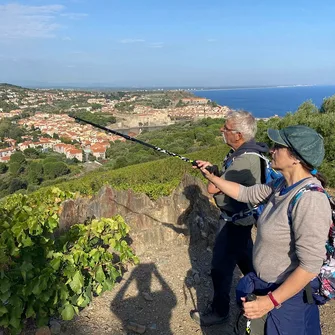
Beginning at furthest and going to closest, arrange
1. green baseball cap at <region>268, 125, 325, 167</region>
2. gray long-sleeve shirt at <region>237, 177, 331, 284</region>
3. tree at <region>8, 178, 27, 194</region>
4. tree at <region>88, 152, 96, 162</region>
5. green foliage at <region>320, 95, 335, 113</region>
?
tree at <region>88, 152, 96, 162</region> → tree at <region>8, 178, 27, 194</region> → green foliage at <region>320, 95, 335, 113</region> → green baseball cap at <region>268, 125, 325, 167</region> → gray long-sleeve shirt at <region>237, 177, 331, 284</region>

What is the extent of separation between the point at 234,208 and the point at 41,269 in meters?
1.72

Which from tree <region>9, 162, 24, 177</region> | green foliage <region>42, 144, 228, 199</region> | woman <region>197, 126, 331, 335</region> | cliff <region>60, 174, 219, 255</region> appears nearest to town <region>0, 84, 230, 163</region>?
tree <region>9, 162, 24, 177</region>

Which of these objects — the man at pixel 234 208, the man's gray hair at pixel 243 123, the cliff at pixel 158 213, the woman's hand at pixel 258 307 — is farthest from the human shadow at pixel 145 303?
the man's gray hair at pixel 243 123

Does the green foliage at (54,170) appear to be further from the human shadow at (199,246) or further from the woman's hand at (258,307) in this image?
the woman's hand at (258,307)

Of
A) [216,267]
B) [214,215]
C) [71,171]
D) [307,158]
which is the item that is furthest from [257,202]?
[71,171]

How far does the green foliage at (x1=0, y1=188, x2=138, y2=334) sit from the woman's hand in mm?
1553

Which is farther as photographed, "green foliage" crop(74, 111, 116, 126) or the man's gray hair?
"green foliage" crop(74, 111, 116, 126)

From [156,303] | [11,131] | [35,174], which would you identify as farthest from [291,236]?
[11,131]

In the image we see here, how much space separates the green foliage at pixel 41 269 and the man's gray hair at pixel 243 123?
161cm

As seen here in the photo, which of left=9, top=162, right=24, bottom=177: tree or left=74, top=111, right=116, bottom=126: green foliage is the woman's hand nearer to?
left=9, top=162, right=24, bottom=177: tree

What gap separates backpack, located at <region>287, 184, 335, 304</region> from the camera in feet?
5.51

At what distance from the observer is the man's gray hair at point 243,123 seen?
8.95ft

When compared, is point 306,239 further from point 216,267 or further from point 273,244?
point 216,267

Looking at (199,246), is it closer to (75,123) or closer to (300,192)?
(300,192)
